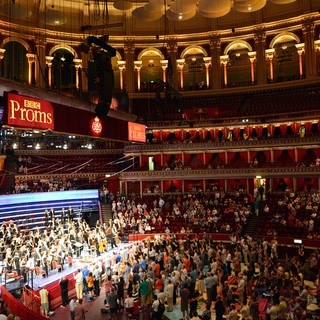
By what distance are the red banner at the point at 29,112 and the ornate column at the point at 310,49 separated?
29085 millimetres

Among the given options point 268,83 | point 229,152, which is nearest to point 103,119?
point 229,152

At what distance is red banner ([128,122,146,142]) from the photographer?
16.0m

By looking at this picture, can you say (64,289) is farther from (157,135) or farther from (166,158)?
(157,135)

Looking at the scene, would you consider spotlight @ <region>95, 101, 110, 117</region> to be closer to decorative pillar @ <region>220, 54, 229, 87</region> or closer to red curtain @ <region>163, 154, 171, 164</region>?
red curtain @ <region>163, 154, 171, 164</region>

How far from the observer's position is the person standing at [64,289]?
1432 centimetres

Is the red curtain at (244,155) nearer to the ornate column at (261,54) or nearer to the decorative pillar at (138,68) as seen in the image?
the ornate column at (261,54)

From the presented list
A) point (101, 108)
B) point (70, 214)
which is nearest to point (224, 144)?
point (70, 214)

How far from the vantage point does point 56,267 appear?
57.8 ft

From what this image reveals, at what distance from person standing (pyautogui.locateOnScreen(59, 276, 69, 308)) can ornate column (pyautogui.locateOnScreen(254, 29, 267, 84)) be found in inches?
1128

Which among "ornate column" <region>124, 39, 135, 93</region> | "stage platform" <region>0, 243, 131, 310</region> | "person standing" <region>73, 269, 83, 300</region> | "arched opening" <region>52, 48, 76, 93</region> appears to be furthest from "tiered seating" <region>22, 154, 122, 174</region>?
"person standing" <region>73, 269, 83, 300</region>

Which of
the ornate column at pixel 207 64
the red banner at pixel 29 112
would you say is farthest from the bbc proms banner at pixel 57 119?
the ornate column at pixel 207 64

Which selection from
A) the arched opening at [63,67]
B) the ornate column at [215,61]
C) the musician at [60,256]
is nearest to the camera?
the musician at [60,256]

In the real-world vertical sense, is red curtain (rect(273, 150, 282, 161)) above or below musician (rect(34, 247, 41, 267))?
above

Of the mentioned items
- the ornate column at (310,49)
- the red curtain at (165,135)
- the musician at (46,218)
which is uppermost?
the ornate column at (310,49)
